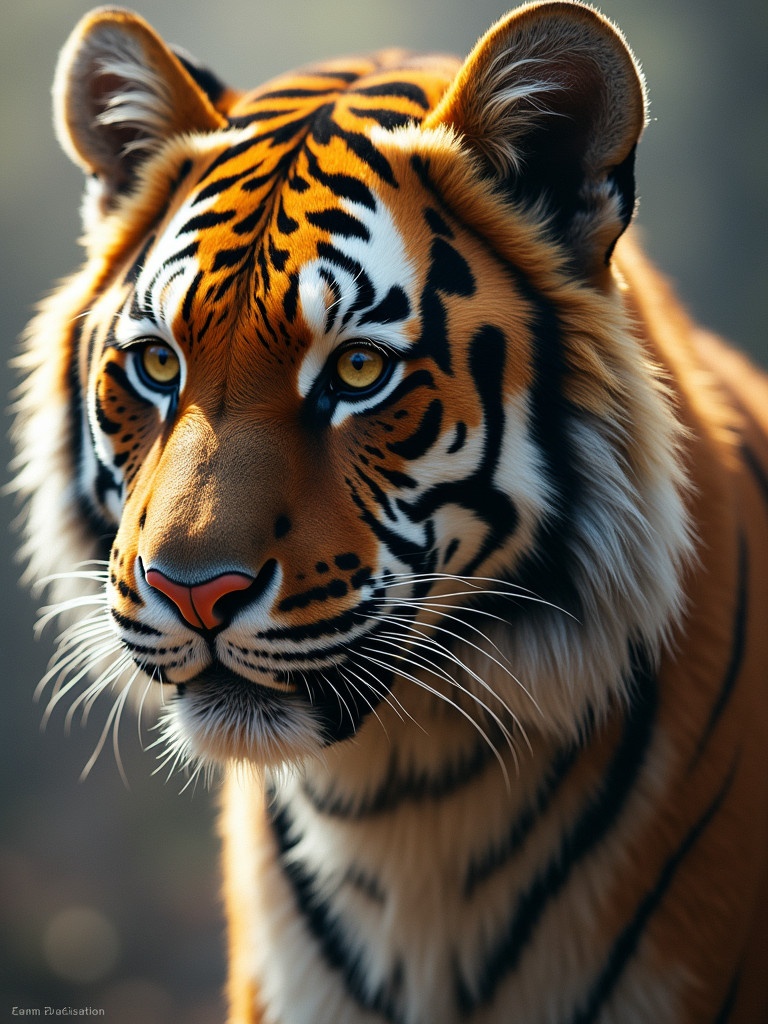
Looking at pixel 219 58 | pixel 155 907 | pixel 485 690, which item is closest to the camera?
pixel 485 690

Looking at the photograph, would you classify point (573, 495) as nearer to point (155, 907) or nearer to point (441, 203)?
point (441, 203)

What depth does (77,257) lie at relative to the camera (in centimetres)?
250

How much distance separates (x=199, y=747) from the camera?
724 mm

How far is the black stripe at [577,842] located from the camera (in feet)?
2.68

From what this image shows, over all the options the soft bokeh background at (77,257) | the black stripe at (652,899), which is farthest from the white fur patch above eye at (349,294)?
the soft bokeh background at (77,257)

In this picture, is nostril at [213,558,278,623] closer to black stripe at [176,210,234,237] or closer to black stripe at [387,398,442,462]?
black stripe at [387,398,442,462]

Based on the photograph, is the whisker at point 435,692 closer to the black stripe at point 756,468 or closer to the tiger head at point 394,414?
the tiger head at point 394,414

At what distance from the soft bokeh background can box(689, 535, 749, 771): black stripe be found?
1461mm

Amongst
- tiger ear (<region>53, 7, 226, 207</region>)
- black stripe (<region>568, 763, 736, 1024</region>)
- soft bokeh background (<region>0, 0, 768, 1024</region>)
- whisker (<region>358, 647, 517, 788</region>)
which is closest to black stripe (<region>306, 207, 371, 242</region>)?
tiger ear (<region>53, 7, 226, 207</region>)

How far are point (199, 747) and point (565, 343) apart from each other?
43cm

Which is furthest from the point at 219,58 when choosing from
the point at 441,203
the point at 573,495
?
the point at 573,495

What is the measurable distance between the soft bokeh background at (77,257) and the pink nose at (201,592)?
1.65m

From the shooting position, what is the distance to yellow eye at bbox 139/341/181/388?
0.77m

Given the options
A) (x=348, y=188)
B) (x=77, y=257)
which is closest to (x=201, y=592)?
(x=348, y=188)
